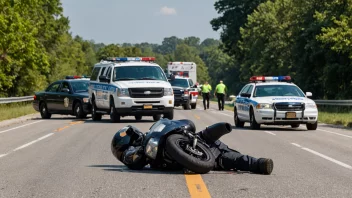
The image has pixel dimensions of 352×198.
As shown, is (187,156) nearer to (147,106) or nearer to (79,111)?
(147,106)

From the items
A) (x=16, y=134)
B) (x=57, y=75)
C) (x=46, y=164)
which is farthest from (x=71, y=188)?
(x=57, y=75)

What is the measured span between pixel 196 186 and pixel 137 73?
17.8 metres

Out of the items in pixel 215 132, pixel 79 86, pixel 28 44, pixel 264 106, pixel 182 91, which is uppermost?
pixel 28 44

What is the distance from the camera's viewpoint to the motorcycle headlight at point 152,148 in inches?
416

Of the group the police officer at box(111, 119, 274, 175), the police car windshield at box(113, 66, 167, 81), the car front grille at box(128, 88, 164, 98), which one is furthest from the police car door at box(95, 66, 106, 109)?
the police officer at box(111, 119, 274, 175)

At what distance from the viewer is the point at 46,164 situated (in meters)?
12.7

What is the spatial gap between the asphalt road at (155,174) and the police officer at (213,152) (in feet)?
0.43

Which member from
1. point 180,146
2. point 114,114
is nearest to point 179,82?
point 114,114

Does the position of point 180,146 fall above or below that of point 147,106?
above

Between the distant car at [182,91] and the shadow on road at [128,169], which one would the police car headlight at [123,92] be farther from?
the distant car at [182,91]

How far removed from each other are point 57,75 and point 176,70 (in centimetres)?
2710

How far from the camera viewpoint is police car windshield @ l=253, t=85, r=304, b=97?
949 inches

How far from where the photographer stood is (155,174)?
1091 centimetres

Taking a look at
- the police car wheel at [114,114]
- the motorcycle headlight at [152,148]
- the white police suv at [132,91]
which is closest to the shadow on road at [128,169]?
the motorcycle headlight at [152,148]
